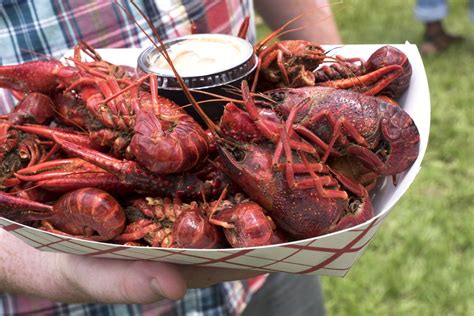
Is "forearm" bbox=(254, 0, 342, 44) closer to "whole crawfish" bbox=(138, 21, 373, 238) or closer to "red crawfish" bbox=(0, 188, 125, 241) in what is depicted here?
"whole crawfish" bbox=(138, 21, 373, 238)

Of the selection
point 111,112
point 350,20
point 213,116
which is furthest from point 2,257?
point 350,20

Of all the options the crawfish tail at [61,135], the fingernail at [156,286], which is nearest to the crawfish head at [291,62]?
the crawfish tail at [61,135]

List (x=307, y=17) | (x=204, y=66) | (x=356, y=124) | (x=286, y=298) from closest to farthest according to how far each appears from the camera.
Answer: (x=356, y=124) → (x=204, y=66) → (x=286, y=298) → (x=307, y=17)

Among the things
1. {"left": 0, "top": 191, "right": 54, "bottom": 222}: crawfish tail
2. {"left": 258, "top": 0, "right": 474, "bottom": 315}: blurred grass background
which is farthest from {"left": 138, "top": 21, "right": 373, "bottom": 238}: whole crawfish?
{"left": 258, "top": 0, "right": 474, "bottom": 315}: blurred grass background

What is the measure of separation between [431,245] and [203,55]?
6.84ft

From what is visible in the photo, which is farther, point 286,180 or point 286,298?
point 286,298

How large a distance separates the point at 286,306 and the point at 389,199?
2.93ft

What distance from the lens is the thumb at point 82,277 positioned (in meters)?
1.46

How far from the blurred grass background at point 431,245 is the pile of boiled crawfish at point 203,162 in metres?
1.00

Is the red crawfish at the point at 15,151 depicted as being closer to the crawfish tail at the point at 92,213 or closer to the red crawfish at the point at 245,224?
the crawfish tail at the point at 92,213

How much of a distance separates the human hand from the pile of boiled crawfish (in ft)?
0.23

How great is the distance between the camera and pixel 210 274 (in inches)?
60.7

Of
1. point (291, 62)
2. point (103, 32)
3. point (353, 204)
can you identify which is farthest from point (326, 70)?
point (103, 32)

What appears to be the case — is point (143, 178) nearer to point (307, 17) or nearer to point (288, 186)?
point (288, 186)
